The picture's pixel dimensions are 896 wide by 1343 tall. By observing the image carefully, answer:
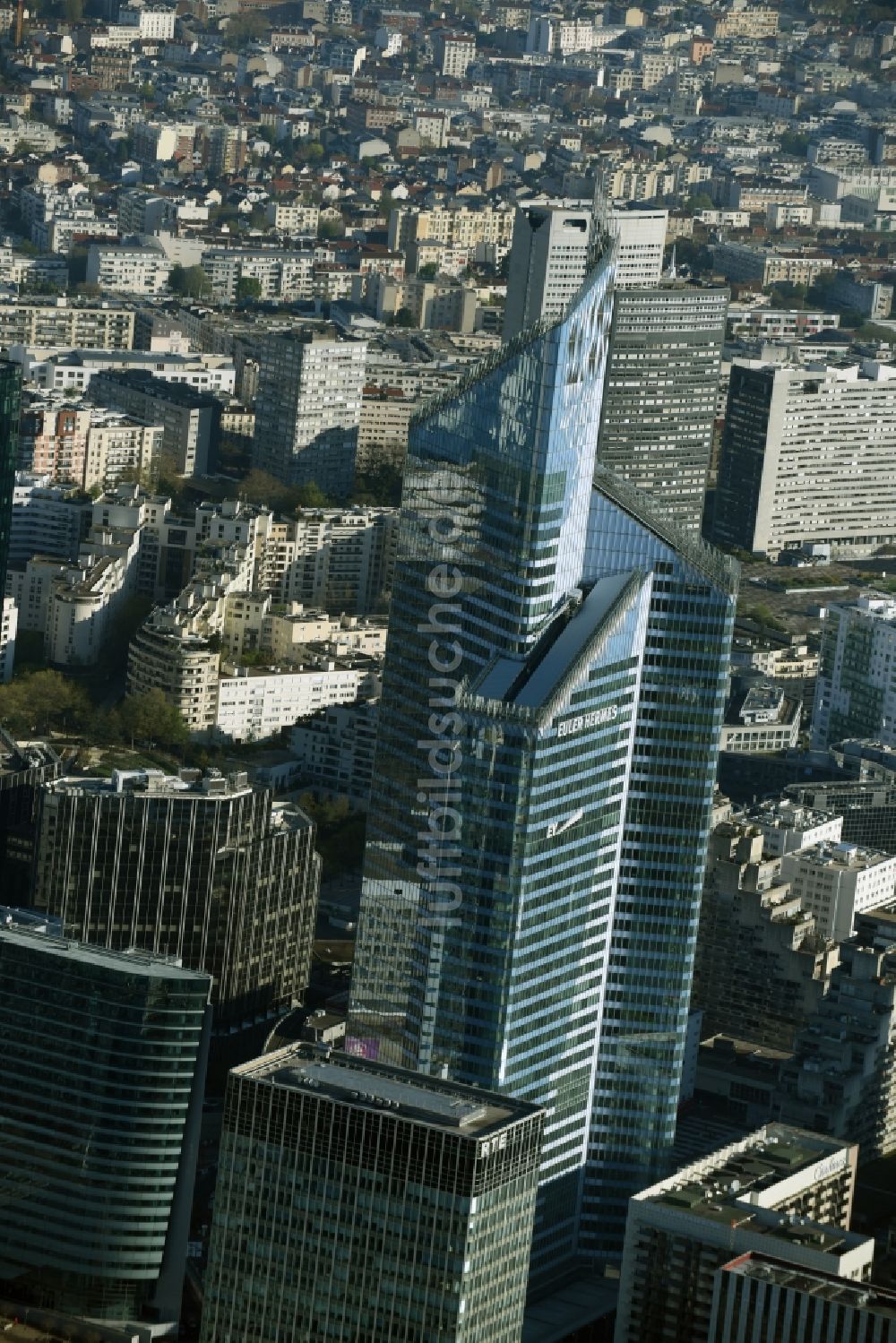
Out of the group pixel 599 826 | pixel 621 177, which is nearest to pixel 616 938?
pixel 599 826

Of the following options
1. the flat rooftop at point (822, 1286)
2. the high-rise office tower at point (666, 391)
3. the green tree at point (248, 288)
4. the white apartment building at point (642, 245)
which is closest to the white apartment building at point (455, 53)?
the green tree at point (248, 288)

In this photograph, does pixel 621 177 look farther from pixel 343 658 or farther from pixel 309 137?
pixel 343 658

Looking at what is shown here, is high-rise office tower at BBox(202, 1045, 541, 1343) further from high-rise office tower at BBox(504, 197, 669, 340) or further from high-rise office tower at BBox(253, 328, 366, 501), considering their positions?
high-rise office tower at BBox(253, 328, 366, 501)

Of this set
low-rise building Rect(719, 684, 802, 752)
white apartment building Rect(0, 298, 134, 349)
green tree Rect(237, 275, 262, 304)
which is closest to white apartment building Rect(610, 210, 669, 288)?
low-rise building Rect(719, 684, 802, 752)

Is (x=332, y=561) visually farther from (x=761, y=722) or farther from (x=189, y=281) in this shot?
(x=189, y=281)

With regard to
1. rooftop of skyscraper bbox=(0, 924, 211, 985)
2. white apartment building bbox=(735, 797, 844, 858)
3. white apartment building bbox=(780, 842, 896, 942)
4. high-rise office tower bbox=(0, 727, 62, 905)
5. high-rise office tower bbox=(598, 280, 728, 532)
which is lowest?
white apartment building bbox=(780, 842, 896, 942)

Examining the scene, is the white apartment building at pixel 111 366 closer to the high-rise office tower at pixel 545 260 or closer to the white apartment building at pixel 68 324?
the white apartment building at pixel 68 324
